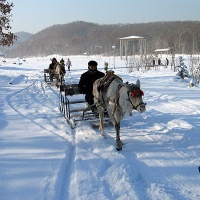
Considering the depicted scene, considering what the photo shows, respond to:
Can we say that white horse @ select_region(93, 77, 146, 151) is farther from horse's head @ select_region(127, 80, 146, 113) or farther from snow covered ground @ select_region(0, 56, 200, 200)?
snow covered ground @ select_region(0, 56, 200, 200)

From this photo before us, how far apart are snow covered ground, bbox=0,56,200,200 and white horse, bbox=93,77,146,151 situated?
650 millimetres

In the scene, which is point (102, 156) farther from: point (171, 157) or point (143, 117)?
point (143, 117)

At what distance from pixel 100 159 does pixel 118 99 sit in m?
1.41

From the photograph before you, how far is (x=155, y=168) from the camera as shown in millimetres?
5398

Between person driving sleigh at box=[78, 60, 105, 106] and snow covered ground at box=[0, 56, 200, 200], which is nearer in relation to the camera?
snow covered ground at box=[0, 56, 200, 200]

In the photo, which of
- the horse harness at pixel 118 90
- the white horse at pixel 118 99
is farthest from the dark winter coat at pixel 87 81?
the horse harness at pixel 118 90

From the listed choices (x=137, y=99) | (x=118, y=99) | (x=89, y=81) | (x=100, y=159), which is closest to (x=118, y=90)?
(x=118, y=99)

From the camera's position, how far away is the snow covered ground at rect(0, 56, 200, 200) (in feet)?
15.0

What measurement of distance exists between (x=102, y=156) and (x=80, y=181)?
126 centimetres

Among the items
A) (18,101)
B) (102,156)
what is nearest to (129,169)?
(102,156)

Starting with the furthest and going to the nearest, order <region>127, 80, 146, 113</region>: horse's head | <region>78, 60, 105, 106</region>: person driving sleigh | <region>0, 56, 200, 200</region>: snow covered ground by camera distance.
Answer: <region>78, 60, 105, 106</region>: person driving sleigh
<region>127, 80, 146, 113</region>: horse's head
<region>0, 56, 200, 200</region>: snow covered ground

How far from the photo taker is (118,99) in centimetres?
652

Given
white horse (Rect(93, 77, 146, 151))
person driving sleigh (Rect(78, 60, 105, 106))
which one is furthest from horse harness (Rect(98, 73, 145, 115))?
person driving sleigh (Rect(78, 60, 105, 106))

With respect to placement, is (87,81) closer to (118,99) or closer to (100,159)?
(118,99)
